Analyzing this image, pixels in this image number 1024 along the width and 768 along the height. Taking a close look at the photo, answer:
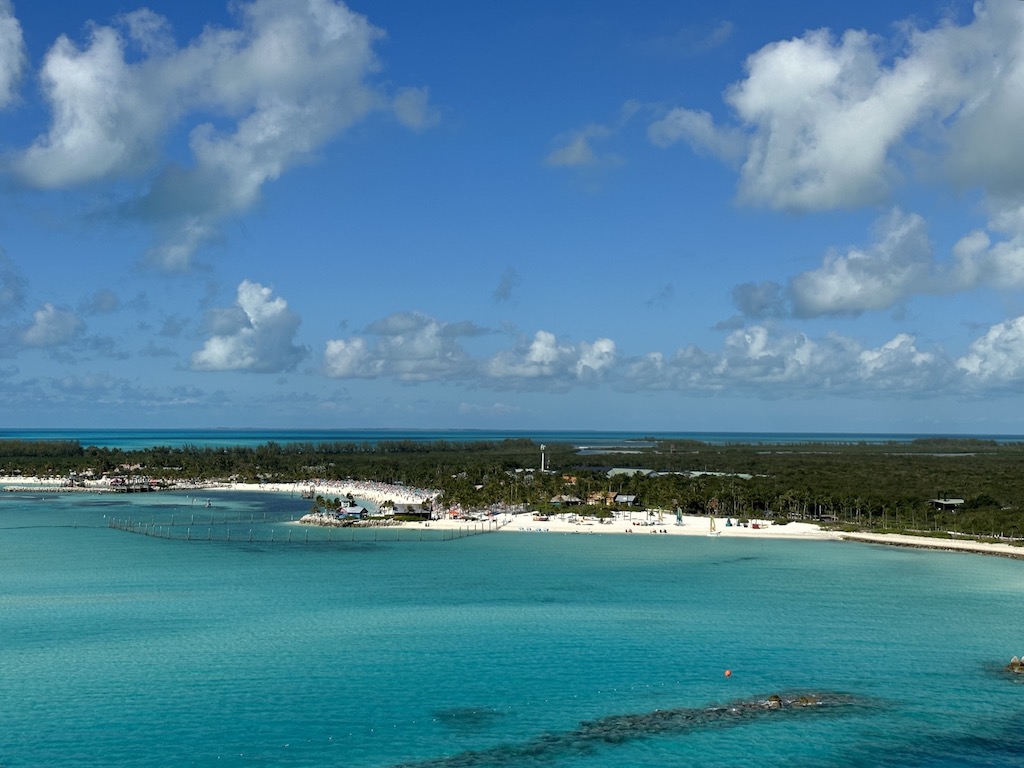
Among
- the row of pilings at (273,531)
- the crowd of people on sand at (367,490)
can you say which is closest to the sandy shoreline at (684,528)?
the crowd of people on sand at (367,490)

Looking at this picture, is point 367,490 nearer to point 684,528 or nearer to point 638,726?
point 684,528

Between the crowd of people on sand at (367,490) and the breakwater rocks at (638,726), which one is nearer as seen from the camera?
the breakwater rocks at (638,726)

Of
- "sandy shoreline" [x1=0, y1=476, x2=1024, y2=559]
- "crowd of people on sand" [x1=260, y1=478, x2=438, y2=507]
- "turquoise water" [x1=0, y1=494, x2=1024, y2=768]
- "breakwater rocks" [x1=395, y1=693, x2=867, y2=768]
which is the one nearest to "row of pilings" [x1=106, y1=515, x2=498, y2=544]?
"sandy shoreline" [x1=0, y1=476, x2=1024, y2=559]

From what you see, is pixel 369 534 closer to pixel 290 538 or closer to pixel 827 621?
pixel 290 538

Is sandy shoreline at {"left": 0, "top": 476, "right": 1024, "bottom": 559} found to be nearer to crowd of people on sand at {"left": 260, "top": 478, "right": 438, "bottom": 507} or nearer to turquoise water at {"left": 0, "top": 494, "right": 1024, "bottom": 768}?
crowd of people on sand at {"left": 260, "top": 478, "right": 438, "bottom": 507}

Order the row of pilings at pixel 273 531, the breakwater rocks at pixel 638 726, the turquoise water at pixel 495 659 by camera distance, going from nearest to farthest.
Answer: the breakwater rocks at pixel 638 726, the turquoise water at pixel 495 659, the row of pilings at pixel 273 531

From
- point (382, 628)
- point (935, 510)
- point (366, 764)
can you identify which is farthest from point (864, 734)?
point (935, 510)

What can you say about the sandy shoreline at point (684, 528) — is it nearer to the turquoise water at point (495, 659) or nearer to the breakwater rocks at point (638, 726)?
the turquoise water at point (495, 659)
